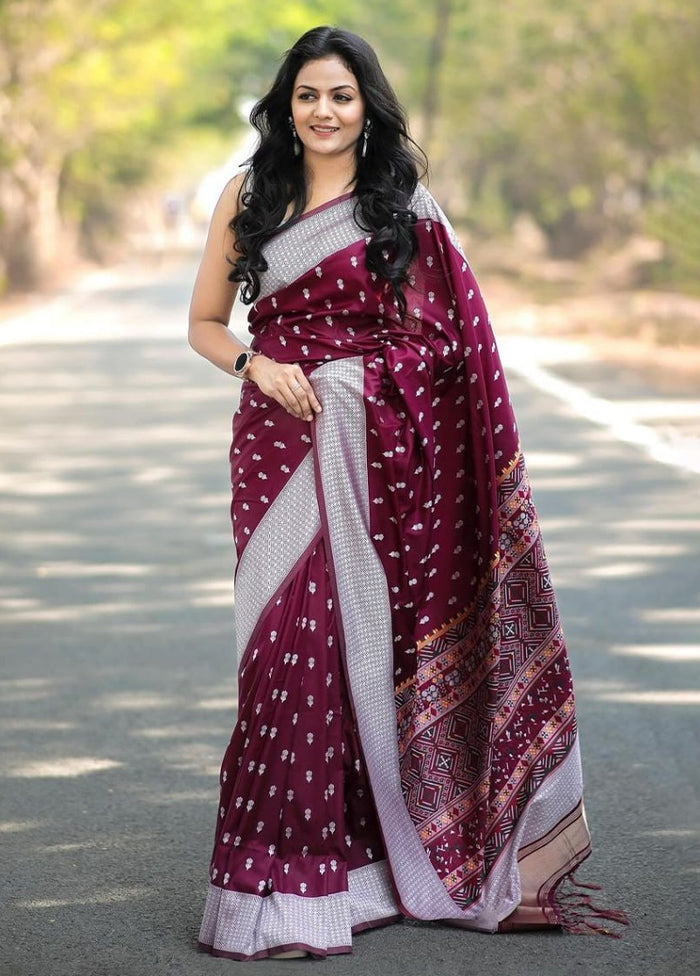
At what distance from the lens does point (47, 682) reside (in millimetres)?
6078

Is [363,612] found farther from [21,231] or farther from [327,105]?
[21,231]

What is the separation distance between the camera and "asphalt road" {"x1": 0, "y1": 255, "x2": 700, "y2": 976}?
372 centimetres

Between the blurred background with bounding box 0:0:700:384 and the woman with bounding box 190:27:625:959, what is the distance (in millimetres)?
13564

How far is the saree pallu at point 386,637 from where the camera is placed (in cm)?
366

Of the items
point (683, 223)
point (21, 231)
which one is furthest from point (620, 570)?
point (21, 231)

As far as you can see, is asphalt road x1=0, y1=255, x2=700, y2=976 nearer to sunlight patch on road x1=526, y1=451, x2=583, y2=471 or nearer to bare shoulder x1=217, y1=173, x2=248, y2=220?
sunlight patch on road x1=526, y1=451, x2=583, y2=471

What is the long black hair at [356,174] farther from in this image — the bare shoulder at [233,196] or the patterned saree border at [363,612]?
the patterned saree border at [363,612]

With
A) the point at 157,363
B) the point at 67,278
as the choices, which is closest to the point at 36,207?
the point at 67,278

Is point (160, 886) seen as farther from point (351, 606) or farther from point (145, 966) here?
point (351, 606)

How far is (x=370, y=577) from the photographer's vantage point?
3.74 meters

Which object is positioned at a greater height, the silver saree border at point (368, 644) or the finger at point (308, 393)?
the finger at point (308, 393)

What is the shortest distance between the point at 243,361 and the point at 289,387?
7.9 inches

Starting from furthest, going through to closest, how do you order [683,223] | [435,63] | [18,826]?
1. [435,63]
2. [683,223]
3. [18,826]

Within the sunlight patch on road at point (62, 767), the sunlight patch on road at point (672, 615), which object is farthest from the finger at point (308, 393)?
the sunlight patch on road at point (672, 615)
